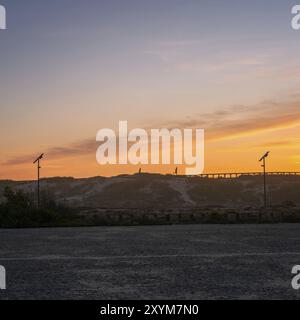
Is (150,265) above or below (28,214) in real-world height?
below

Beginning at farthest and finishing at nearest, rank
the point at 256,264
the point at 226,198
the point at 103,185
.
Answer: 1. the point at 103,185
2. the point at 226,198
3. the point at 256,264

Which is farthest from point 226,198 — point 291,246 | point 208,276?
point 208,276

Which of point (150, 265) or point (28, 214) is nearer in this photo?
point (150, 265)

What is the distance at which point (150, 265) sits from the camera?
1102 centimetres

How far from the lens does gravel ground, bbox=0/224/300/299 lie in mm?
8203

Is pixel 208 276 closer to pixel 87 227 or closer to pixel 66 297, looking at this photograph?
pixel 66 297

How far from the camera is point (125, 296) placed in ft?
25.6

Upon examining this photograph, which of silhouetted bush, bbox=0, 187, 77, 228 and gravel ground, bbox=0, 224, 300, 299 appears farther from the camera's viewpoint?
silhouetted bush, bbox=0, 187, 77, 228

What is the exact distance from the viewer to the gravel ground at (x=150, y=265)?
8203 mm

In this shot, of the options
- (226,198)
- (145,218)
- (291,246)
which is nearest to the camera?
(291,246)

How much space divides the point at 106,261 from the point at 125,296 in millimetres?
4011

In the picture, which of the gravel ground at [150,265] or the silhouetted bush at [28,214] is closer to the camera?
the gravel ground at [150,265]

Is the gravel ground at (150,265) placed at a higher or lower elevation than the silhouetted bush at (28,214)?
lower
